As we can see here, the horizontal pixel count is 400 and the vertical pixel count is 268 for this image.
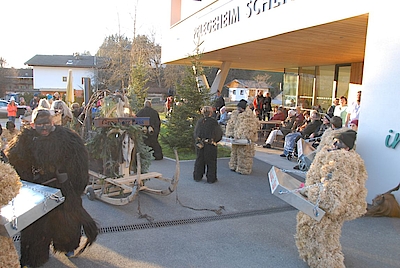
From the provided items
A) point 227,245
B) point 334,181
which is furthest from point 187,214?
point 334,181

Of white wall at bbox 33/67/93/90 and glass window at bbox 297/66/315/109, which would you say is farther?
white wall at bbox 33/67/93/90

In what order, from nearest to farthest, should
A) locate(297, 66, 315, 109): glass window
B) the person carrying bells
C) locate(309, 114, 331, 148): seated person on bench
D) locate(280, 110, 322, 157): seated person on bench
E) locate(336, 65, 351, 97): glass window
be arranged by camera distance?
the person carrying bells
locate(309, 114, 331, 148): seated person on bench
locate(280, 110, 322, 157): seated person on bench
locate(336, 65, 351, 97): glass window
locate(297, 66, 315, 109): glass window

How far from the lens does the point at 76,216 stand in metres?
3.47

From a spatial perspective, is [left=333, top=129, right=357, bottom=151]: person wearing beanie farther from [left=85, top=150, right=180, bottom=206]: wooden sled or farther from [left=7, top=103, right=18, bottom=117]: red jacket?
[left=7, top=103, right=18, bottom=117]: red jacket

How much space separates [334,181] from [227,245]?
5.85ft

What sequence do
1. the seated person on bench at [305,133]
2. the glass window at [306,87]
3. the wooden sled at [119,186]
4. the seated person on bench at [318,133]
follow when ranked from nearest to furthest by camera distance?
the wooden sled at [119,186], the seated person on bench at [318,133], the seated person on bench at [305,133], the glass window at [306,87]

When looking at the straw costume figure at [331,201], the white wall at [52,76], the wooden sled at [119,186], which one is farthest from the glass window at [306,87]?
the white wall at [52,76]

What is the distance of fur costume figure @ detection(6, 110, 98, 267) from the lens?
331 cm

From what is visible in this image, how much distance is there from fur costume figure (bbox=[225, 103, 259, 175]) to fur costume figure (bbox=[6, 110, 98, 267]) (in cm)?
512

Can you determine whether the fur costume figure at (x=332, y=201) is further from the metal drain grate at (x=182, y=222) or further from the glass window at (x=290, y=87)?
the glass window at (x=290, y=87)

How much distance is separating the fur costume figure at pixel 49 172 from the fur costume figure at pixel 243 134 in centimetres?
512

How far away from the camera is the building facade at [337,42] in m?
5.90

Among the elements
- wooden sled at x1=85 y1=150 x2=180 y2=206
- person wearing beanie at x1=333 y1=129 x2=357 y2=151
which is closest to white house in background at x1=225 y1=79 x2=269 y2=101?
wooden sled at x1=85 y1=150 x2=180 y2=206

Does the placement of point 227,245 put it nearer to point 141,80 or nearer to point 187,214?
point 187,214
